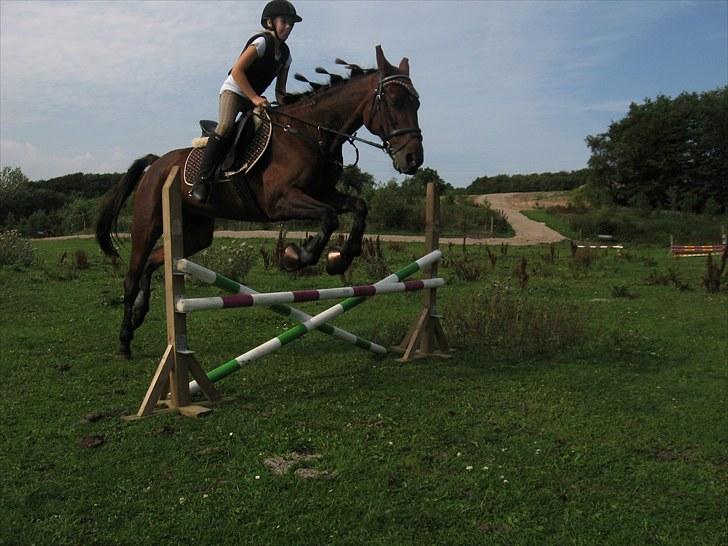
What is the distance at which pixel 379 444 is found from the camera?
14.9 ft

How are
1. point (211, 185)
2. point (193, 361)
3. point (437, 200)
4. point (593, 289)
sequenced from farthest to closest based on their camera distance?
point (593, 289) → point (437, 200) → point (211, 185) → point (193, 361)

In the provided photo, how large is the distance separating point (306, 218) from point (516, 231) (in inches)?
1376

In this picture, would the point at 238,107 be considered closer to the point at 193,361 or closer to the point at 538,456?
the point at 193,361

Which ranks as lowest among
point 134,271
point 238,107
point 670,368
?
point 670,368

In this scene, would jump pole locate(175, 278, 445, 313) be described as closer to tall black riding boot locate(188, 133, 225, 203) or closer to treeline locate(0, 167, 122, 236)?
tall black riding boot locate(188, 133, 225, 203)

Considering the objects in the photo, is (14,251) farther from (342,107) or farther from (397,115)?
(397,115)

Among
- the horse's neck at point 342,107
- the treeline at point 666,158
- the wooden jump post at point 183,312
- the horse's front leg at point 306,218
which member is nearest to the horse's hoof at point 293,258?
the horse's front leg at point 306,218

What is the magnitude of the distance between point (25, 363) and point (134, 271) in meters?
1.43

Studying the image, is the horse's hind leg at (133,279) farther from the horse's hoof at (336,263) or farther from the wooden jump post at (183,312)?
the horse's hoof at (336,263)

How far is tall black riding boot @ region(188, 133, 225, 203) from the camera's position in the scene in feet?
18.2

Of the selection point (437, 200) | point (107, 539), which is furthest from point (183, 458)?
point (437, 200)

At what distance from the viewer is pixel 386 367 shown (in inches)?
267

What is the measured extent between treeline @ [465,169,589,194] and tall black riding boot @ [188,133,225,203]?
72.2m

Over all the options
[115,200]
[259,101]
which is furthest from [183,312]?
[115,200]
